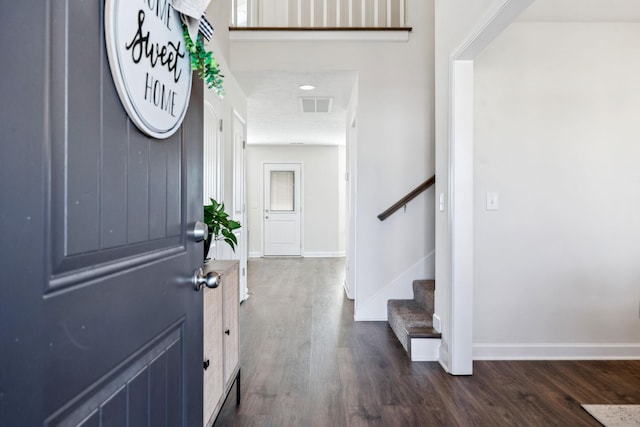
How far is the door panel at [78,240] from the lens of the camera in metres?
0.46

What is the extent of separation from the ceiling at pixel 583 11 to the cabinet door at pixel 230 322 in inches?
95.5

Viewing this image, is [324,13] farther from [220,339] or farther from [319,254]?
[319,254]

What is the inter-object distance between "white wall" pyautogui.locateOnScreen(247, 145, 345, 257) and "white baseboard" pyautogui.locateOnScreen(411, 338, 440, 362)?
204 inches

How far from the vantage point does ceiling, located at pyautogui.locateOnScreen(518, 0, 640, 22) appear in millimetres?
2307

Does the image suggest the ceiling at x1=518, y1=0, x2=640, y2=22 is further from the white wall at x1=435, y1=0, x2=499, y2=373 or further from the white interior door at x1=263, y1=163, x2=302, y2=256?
the white interior door at x1=263, y1=163, x2=302, y2=256

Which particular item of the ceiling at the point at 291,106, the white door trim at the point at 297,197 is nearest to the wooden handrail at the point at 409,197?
the ceiling at the point at 291,106

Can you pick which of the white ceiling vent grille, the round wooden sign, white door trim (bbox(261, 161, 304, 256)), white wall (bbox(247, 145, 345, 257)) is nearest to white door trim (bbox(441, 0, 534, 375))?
the round wooden sign

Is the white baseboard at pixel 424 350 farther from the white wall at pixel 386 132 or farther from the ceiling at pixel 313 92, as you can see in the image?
the ceiling at pixel 313 92

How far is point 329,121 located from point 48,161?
16.7 feet

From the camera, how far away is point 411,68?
134 inches

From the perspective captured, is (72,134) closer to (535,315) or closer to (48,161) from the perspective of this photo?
(48,161)

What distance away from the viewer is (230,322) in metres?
1.85

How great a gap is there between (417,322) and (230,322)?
1.49 metres

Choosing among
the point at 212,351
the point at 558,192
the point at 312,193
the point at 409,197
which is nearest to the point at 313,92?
the point at 409,197
